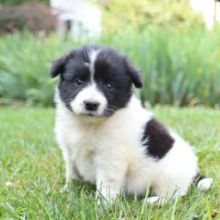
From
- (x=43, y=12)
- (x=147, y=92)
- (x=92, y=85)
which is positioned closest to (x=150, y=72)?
(x=147, y=92)

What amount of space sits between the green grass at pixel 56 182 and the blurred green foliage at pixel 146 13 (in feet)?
39.1

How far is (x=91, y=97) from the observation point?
3.95 metres

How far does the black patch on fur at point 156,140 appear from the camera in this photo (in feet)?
14.1

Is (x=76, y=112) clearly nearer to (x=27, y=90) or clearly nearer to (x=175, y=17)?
(x=27, y=90)

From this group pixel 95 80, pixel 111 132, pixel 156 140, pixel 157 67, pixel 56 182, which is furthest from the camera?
pixel 157 67

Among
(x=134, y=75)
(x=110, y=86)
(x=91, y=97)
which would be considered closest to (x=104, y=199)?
(x=91, y=97)

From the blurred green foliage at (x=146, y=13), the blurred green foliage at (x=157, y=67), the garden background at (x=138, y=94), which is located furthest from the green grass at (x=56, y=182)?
the blurred green foliage at (x=146, y=13)

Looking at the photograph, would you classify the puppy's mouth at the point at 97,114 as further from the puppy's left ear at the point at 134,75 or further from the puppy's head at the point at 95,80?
the puppy's left ear at the point at 134,75

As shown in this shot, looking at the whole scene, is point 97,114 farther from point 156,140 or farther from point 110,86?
point 156,140

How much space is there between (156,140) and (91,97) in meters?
0.70

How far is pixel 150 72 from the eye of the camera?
1196 cm

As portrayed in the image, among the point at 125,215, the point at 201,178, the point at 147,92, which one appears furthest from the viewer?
the point at 147,92

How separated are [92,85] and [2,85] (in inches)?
380

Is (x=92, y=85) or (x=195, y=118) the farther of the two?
(x=195, y=118)
